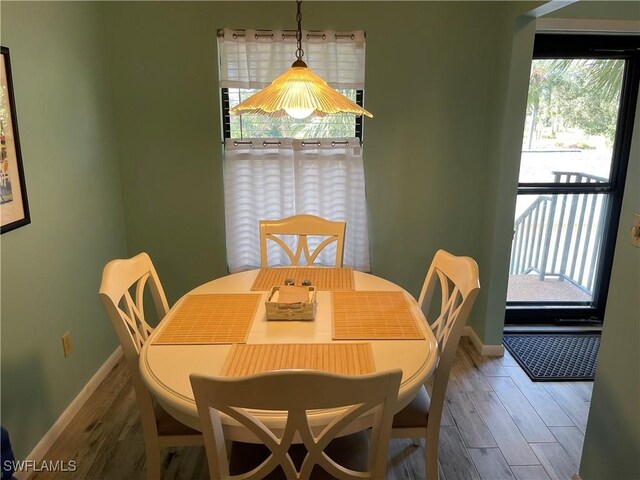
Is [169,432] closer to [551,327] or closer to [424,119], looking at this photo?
[424,119]

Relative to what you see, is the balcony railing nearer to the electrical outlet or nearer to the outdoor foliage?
the outdoor foliage

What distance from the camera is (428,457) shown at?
65.4 inches

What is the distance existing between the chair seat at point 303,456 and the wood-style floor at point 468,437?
0.59 meters

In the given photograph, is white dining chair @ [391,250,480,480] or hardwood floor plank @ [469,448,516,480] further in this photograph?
hardwood floor plank @ [469,448,516,480]

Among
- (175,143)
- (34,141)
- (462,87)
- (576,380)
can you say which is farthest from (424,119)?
(34,141)

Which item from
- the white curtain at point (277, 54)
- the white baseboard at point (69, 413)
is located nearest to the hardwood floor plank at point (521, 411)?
the white curtain at point (277, 54)

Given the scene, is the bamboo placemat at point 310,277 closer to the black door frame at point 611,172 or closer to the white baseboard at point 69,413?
the white baseboard at point 69,413

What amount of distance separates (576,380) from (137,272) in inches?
97.0

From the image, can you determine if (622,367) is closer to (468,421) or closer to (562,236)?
(468,421)

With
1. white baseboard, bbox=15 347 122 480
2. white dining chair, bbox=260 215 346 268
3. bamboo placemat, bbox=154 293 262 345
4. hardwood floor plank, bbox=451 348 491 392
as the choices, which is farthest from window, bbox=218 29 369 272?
A: bamboo placemat, bbox=154 293 262 345

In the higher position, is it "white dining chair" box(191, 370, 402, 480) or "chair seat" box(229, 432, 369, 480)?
"white dining chair" box(191, 370, 402, 480)

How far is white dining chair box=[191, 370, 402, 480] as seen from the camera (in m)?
0.95

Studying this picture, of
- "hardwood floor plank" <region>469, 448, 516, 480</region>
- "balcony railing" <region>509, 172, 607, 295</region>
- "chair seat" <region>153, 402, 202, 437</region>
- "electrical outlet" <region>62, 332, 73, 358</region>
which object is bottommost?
"hardwood floor plank" <region>469, 448, 516, 480</region>

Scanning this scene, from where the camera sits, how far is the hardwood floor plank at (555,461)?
189 centimetres
